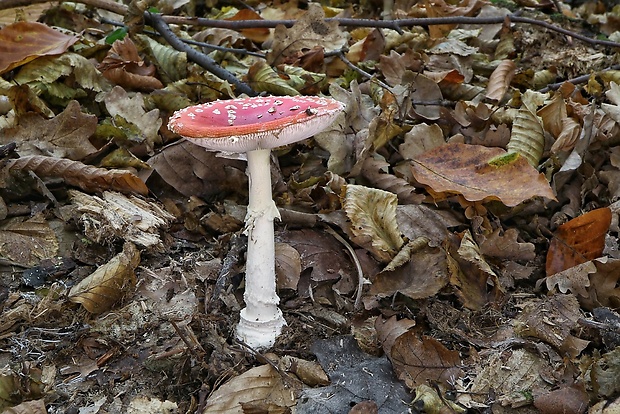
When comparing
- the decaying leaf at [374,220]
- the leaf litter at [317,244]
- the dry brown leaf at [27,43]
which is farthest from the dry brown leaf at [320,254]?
the dry brown leaf at [27,43]

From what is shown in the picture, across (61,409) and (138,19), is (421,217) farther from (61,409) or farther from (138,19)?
(138,19)

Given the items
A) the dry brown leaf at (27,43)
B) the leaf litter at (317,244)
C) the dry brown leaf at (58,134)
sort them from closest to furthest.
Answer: the leaf litter at (317,244), the dry brown leaf at (58,134), the dry brown leaf at (27,43)

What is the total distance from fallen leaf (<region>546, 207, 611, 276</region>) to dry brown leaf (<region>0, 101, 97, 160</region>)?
212 centimetres

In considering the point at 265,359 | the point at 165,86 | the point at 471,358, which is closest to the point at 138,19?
the point at 165,86

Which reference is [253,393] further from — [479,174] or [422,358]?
[479,174]

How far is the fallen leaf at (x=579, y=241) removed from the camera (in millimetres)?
2453

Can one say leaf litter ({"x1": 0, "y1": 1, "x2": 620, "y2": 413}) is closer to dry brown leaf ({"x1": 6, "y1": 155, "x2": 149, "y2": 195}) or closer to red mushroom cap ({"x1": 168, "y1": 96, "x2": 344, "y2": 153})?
dry brown leaf ({"x1": 6, "y1": 155, "x2": 149, "y2": 195})

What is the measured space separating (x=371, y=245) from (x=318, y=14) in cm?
184

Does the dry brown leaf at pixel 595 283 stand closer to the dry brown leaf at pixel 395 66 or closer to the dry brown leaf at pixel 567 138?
the dry brown leaf at pixel 567 138

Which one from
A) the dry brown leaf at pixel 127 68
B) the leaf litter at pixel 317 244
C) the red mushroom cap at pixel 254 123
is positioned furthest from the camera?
the dry brown leaf at pixel 127 68

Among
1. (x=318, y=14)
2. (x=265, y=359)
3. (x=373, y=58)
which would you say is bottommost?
(x=265, y=359)

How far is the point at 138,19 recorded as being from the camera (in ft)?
11.5

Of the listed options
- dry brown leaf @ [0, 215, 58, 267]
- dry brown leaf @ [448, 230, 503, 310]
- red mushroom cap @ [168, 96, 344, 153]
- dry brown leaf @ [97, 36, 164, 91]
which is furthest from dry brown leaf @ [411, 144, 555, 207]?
dry brown leaf @ [0, 215, 58, 267]

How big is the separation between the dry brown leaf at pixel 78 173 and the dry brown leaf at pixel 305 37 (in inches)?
56.7
